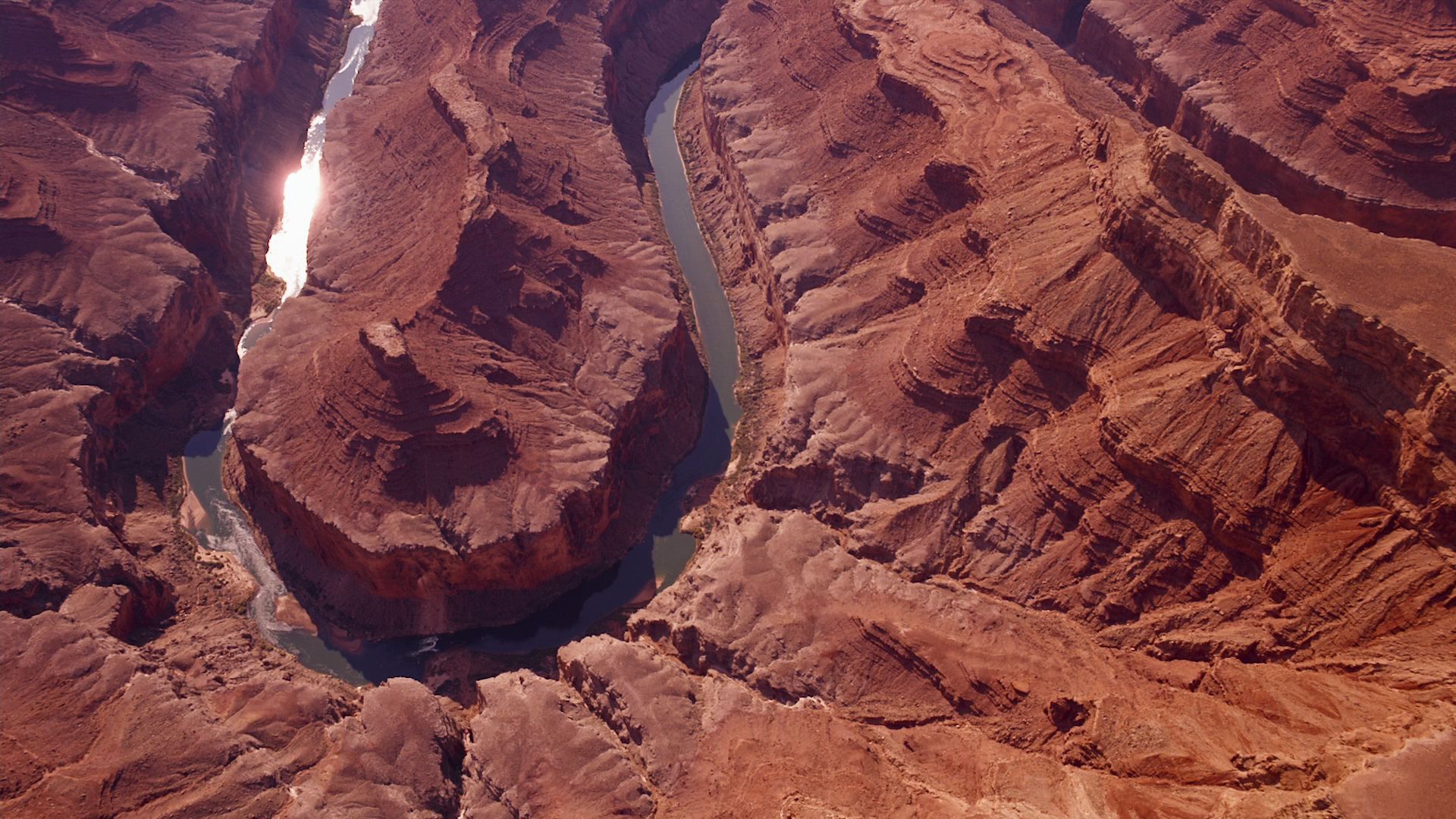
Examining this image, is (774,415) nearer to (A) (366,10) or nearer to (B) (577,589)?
(B) (577,589)

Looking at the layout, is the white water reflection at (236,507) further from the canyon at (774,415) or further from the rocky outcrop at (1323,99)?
the rocky outcrop at (1323,99)

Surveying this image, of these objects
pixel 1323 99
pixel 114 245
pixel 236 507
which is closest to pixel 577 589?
pixel 236 507

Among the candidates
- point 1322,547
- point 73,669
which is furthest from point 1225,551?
point 73,669

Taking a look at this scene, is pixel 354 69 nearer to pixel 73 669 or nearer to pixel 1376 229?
pixel 73 669

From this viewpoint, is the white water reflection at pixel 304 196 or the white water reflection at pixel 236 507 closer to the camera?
the white water reflection at pixel 236 507

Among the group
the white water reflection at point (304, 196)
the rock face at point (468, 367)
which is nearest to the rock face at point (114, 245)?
the white water reflection at point (304, 196)

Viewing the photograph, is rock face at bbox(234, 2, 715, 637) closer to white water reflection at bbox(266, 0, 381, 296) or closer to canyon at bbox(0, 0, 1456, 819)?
canyon at bbox(0, 0, 1456, 819)
